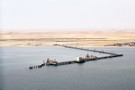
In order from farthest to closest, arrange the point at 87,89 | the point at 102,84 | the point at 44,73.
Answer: the point at 44,73, the point at 102,84, the point at 87,89

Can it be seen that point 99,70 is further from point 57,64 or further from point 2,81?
point 2,81

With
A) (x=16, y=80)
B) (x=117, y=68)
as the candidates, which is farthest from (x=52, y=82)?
(x=117, y=68)

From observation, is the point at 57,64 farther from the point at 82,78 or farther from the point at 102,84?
the point at 102,84

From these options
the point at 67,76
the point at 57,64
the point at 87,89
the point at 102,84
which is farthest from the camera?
the point at 57,64

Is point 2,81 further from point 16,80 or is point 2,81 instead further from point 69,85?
point 69,85

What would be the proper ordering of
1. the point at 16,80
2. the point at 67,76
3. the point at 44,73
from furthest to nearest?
1. the point at 44,73
2. the point at 67,76
3. the point at 16,80

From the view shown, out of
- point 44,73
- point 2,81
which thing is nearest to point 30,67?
point 44,73

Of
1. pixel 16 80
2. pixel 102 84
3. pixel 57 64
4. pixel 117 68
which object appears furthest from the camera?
pixel 57 64

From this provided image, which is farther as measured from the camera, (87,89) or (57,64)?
(57,64)

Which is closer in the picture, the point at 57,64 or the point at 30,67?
the point at 30,67
